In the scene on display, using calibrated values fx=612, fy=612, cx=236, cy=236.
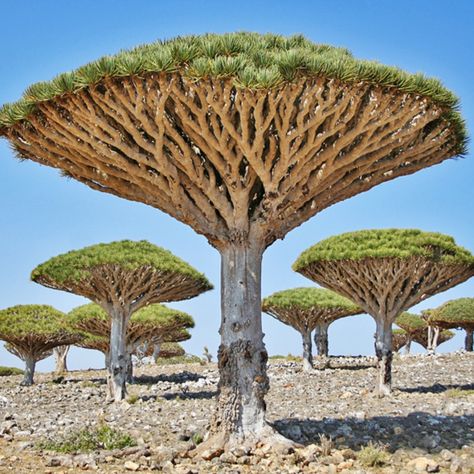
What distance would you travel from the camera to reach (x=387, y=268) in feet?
61.5

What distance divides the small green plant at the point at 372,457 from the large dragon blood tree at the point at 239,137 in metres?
1.30

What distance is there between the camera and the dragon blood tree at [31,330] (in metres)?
32.5

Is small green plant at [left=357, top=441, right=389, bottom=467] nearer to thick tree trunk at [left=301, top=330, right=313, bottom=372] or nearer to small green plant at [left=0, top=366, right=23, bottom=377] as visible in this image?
thick tree trunk at [left=301, top=330, right=313, bottom=372]

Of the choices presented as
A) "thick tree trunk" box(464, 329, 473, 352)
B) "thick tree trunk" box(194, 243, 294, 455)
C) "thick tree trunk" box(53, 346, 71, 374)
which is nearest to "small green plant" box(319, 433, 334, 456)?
"thick tree trunk" box(194, 243, 294, 455)

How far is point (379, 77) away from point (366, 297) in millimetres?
12126

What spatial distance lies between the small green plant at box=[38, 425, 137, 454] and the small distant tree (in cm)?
4553

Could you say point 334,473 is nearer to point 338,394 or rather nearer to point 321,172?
point 321,172

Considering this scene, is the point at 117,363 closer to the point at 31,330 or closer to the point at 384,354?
the point at 384,354

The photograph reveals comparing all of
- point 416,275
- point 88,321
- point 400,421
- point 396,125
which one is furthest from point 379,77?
point 88,321

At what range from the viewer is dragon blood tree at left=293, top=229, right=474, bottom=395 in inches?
729

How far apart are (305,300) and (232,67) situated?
24.4 meters

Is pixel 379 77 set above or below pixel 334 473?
above

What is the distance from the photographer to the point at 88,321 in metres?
30.9

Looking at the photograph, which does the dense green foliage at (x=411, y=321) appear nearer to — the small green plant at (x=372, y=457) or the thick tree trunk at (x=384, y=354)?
the thick tree trunk at (x=384, y=354)
